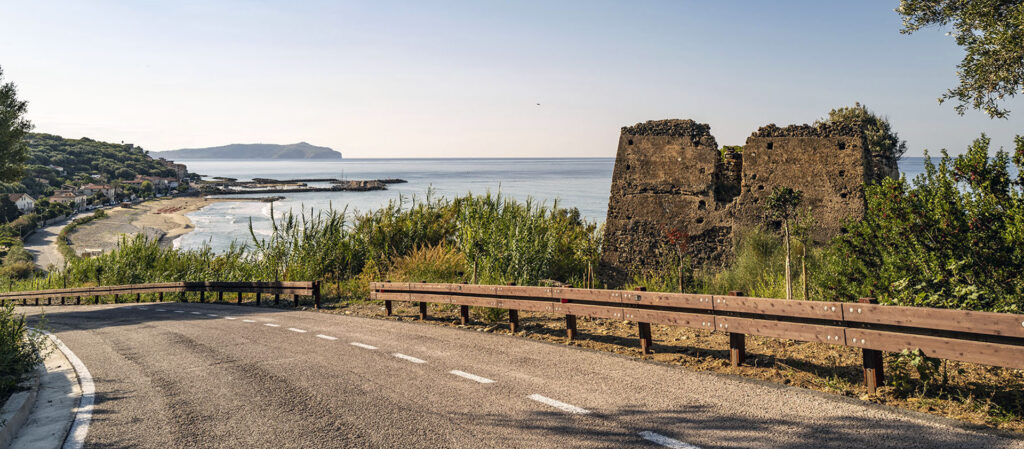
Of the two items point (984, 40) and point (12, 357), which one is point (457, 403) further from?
point (984, 40)

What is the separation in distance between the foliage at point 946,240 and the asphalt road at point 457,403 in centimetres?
218

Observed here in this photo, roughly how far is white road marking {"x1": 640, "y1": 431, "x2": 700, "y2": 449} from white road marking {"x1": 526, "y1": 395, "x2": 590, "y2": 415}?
757mm

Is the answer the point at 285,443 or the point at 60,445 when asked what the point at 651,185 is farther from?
the point at 60,445

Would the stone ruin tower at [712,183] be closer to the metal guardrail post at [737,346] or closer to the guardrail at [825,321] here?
the guardrail at [825,321]

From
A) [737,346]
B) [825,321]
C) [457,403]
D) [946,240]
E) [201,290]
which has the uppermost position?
[946,240]

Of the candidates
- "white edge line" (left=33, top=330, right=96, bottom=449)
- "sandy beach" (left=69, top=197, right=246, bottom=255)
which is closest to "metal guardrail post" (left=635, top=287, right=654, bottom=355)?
"white edge line" (left=33, top=330, right=96, bottom=449)

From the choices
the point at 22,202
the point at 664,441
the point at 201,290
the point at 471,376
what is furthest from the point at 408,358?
the point at 22,202

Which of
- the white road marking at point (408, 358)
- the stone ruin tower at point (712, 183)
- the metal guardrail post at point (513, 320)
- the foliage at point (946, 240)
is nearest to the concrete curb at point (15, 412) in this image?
the white road marking at point (408, 358)

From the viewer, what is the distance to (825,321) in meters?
5.96

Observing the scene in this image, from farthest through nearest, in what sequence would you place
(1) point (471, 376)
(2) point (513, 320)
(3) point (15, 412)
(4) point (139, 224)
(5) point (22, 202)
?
(5) point (22, 202)
(4) point (139, 224)
(2) point (513, 320)
(1) point (471, 376)
(3) point (15, 412)

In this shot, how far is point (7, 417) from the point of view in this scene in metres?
5.92

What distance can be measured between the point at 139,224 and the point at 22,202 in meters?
35.6

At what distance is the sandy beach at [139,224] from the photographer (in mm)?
95250

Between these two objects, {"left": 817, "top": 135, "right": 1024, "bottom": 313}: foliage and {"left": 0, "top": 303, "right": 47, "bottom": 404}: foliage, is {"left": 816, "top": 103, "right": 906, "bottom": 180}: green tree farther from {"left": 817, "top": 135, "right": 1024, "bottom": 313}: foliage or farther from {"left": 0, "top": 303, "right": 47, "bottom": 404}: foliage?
{"left": 0, "top": 303, "right": 47, "bottom": 404}: foliage
